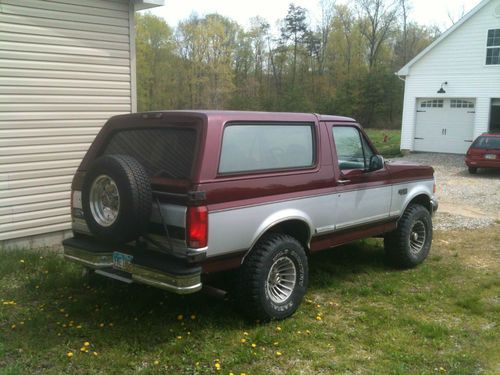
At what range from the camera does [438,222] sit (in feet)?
31.2

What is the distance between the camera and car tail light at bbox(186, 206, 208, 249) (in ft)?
12.6

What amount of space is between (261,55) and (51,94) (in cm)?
5657

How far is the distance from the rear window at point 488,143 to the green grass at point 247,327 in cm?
1113

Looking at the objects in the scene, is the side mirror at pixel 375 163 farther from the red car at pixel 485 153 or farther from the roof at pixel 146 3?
the red car at pixel 485 153

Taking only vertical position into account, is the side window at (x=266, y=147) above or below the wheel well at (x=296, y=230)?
above

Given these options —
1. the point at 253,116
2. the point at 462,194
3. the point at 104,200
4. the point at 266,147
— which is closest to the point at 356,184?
the point at 266,147

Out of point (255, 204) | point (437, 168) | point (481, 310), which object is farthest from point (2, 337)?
point (437, 168)

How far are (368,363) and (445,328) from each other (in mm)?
1094

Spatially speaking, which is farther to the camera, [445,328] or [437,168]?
[437,168]

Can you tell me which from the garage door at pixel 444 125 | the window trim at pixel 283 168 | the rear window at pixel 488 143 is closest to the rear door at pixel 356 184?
the window trim at pixel 283 168

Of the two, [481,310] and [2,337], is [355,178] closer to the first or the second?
[481,310]

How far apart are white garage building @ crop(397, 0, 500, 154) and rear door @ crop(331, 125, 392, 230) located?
16.1 m

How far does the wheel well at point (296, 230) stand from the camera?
475cm

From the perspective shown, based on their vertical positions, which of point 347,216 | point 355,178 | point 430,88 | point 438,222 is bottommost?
point 438,222
